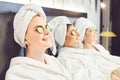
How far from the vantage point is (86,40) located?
1.95m

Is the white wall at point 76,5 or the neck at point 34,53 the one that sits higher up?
the white wall at point 76,5

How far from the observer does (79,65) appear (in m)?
1.57

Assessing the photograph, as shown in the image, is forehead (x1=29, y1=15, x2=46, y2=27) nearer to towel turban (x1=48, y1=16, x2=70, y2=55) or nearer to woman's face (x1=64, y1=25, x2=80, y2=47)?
towel turban (x1=48, y1=16, x2=70, y2=55)


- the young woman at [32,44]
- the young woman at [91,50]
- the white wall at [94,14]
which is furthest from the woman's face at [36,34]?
the white wall at [94,14]

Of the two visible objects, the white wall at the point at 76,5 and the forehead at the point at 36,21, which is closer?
the forehead at the point at 36,21

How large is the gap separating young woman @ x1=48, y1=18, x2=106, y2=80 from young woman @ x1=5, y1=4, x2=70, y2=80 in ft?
0.81

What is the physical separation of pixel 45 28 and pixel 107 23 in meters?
2.15

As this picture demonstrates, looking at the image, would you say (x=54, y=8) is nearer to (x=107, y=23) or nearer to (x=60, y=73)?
(x=60, y=73)

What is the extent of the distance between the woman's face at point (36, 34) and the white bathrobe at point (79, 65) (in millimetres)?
318

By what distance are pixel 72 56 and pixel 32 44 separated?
51 centimetres

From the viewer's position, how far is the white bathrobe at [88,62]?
4.94 feet

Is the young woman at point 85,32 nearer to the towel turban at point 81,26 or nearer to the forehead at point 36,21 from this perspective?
the towel turban at point 81,26

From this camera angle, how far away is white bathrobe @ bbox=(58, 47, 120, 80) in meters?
1.51

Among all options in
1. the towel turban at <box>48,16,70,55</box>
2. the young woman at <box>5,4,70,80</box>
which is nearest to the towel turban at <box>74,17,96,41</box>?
the towel turban at <box>48,16,70,55</box>
